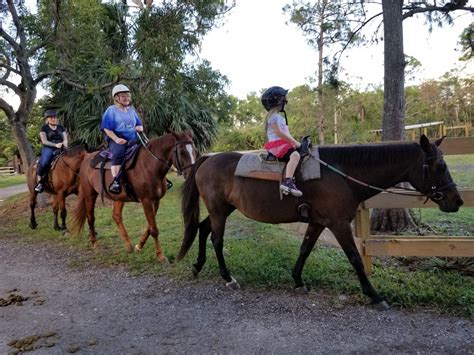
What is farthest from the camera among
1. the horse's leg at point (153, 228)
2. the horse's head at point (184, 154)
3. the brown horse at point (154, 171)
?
the horse's leg at point (153, 228)

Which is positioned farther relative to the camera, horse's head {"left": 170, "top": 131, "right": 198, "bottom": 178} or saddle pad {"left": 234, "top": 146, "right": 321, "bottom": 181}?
horse's head {"left": 170, "top": 131, "right": 198, "bottom": 178}

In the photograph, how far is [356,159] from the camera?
4.27m

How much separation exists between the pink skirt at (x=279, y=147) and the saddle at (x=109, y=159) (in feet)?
8.82

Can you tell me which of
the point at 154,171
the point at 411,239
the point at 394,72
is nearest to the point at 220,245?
the point at 154,171

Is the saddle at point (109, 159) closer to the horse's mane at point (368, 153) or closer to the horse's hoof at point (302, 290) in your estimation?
the horse's mane at point (368, 153)

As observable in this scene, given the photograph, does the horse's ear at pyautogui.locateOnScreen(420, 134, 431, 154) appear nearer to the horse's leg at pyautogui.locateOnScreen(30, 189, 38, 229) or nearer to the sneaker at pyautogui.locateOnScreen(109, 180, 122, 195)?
the sneaker at pyautogui.locateOnScreen(109, 180, 122, 195)

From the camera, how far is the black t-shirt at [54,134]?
342 inches

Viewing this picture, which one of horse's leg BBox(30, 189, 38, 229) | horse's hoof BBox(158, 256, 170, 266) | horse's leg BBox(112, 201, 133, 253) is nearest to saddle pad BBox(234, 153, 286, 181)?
horse's hoof BBox(158, 256, 170, 266)

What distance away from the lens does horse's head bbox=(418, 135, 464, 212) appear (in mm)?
3889

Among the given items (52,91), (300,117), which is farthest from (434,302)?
(300,117)

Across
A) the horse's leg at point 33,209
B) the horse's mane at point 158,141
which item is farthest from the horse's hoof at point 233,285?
the horse's leg at point 33,209

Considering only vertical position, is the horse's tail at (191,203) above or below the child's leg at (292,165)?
below

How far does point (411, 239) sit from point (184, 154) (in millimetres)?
3168

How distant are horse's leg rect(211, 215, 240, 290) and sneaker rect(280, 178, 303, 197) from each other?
1058 millimetres
